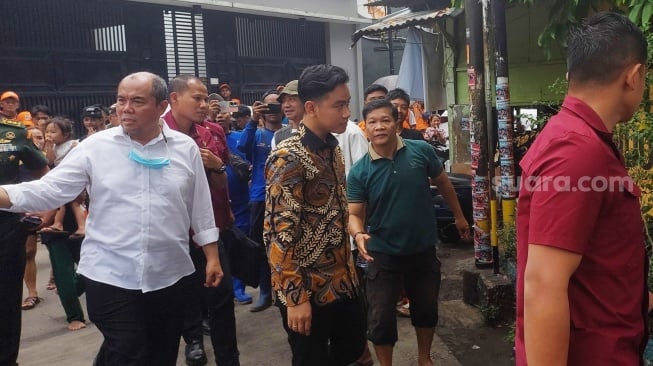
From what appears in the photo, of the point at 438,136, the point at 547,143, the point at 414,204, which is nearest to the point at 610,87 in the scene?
the point at 547,143

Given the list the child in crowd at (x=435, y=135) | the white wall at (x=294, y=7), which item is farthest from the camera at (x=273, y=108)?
the white wall at (x=294, y=7)

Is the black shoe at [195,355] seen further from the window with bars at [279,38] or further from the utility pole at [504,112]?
the window with bars at [279,38]

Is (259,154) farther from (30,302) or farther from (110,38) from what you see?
(110,38)

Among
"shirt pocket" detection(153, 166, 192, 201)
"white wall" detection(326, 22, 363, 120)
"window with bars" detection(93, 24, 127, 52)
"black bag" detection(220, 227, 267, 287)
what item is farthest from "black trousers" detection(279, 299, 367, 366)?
"white wall" detection(326, 22, 363, 120)

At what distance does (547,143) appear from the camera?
161cm

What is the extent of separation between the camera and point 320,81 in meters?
2.79

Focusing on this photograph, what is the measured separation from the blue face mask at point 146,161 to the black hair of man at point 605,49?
2032 millimetres

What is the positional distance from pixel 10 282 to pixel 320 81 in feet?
8.32

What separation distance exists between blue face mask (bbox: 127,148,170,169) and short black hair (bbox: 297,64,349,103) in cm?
80

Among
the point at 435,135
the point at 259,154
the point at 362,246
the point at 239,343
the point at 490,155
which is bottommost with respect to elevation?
the point at 239,343

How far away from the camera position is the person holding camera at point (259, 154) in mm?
5412

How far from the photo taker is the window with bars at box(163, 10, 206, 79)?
44.1 feet

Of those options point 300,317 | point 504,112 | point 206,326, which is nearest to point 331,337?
point 300,317

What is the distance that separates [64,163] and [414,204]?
6.86 ft
